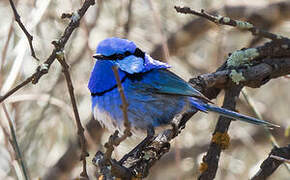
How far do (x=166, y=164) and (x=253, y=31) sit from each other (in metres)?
1.95

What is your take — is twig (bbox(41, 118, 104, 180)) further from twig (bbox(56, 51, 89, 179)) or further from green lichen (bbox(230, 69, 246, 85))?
twig (bbox(56, 51, 89, 179))

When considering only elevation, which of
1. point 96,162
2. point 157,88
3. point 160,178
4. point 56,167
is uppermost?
point 157,88

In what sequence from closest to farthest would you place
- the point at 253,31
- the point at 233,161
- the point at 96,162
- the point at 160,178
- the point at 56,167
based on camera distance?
the point at 96,162 < the point at 253,31 < the point at 56,167 < the point at 233,161 < the point at 160,178

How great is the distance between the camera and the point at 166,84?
2.46 m

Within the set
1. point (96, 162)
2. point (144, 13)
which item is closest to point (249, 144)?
point (144, 13)

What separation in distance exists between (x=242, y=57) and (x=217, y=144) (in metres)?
0.44

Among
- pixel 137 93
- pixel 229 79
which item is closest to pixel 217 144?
pixel 229 79

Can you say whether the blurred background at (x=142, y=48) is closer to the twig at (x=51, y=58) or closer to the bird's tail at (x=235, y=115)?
the bird's tail at (x=235, y=115)

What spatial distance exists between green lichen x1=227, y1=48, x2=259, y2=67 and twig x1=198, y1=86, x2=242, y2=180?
0.41 feet

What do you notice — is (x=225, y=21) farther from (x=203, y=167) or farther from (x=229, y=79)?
(x=203, y=167)

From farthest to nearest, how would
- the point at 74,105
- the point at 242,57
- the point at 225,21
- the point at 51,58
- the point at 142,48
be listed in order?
the point at 142,48, the point at 242,57, the point at 225,21, the point at 51,58, the point at 74,105

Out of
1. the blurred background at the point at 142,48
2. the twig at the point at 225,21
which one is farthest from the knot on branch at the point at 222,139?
the blurred background at the point at 142,48

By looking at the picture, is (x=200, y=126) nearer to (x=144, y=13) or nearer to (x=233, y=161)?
(x=233, y=161)

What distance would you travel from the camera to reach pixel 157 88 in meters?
2.40
